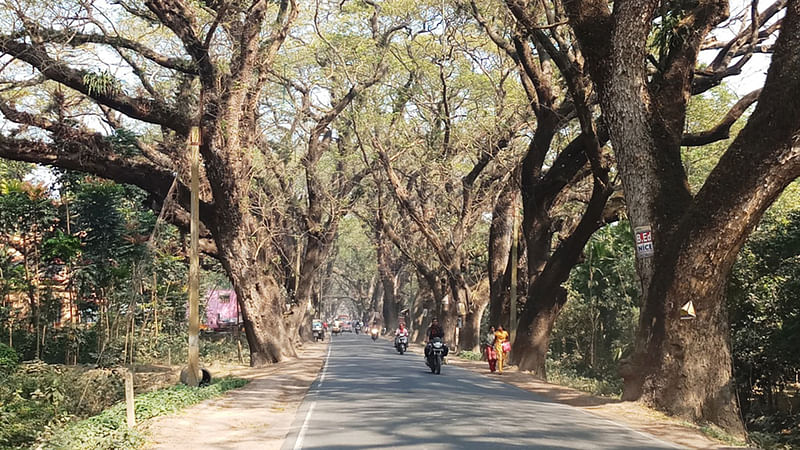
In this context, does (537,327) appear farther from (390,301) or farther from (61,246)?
(390,301)

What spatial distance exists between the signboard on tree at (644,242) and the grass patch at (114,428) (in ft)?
28.4

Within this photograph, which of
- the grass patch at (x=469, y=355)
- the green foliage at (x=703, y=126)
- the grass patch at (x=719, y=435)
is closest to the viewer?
the grass patch at (x=719, y=435)

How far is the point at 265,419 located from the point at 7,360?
959 cm

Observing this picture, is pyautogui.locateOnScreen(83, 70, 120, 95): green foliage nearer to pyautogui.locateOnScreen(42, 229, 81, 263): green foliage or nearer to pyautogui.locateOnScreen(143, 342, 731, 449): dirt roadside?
pyautogui.locateOnScreen(42, 229, 81, 263): green foliage

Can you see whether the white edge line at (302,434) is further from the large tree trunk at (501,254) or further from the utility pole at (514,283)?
the large tree trunk at (501,254)

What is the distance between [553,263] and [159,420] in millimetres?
13387

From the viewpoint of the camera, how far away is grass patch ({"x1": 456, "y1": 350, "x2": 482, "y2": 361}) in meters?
35.0

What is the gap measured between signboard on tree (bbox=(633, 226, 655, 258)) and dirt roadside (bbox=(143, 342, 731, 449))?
2721 millimetres

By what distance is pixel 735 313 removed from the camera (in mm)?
20516

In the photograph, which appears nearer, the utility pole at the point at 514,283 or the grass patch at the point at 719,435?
the grass patch at the point at 719,435

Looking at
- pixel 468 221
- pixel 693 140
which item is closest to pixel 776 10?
pixel 693 140

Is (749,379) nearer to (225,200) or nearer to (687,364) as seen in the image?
(687,364)

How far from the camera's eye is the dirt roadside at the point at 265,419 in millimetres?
10867

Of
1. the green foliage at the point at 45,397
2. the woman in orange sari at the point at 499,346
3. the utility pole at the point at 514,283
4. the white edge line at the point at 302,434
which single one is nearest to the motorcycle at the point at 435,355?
the woman in orange sari at the point at 499,346
